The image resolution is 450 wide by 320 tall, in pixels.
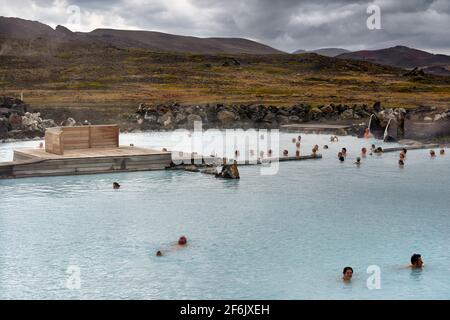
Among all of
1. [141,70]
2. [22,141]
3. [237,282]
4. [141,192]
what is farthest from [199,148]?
[141,70]

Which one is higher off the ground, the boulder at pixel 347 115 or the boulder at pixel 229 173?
the boulder at pixel 347 115

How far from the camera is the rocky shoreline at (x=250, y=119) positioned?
164ft

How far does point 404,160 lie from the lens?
39.4 metres

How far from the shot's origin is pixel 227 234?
2145 centimetres

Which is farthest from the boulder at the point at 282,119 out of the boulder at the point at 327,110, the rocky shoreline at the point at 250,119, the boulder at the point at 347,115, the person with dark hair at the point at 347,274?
the person with dark hair at the point at 347,274

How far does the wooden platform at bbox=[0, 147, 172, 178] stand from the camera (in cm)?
3064

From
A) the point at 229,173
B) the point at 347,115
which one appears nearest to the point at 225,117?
the point at 347,115

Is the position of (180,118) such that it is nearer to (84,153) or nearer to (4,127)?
(4,127)

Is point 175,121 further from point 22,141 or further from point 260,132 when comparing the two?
point 22,141

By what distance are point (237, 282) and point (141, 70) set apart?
391 ft

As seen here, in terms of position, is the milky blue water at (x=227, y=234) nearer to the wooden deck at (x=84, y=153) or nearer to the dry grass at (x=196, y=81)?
the wooden deck at (x=84, y=153)

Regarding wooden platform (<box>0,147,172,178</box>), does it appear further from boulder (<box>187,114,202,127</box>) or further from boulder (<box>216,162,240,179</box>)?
boulder (<box>187,114,202,127</box>)

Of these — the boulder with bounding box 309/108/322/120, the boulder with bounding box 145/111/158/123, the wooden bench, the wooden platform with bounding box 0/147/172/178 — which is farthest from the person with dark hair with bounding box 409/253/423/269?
the boulder with bounding box 309/108/322/120

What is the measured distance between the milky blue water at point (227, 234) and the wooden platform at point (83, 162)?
2.15 feet
